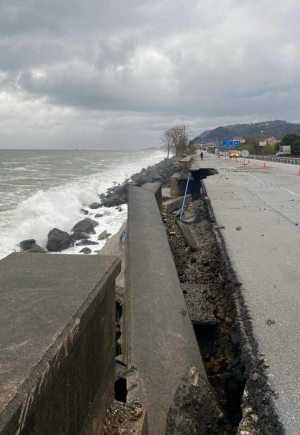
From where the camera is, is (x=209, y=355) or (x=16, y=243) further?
(x=16, y=243)

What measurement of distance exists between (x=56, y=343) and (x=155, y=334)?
2407 mm

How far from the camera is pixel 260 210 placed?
8.41 metres

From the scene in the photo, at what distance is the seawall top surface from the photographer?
1389 mm

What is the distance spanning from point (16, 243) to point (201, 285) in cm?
1080

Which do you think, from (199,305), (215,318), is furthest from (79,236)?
(215,318)

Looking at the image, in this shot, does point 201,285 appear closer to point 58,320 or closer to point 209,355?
point 209,355

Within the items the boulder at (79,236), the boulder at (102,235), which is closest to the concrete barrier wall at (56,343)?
the boulder at (102,235)

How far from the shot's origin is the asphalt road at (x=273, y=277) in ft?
7.88

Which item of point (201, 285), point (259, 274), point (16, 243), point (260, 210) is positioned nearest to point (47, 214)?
point (16, 243)

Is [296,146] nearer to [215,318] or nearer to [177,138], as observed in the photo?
[177,138]

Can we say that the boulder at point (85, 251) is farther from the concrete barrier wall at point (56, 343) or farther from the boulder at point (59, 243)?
the concrete barrier wall at point (56, 343)

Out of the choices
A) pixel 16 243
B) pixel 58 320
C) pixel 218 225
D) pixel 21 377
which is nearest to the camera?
pixel 21 377

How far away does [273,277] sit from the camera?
4.21 meters

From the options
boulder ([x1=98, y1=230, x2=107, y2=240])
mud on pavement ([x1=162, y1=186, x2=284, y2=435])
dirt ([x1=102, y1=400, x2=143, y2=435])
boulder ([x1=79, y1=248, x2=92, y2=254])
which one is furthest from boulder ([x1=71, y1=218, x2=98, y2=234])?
dirt ([x1=102, y1=400, x2=143, y2=435])
